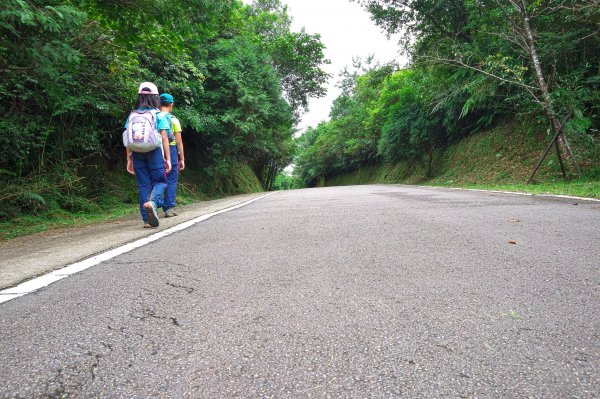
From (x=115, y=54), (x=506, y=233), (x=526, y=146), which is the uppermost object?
(x=115, y=54)

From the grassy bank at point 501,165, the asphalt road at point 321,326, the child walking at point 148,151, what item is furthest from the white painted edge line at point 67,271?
the grassy bank at point 501,165

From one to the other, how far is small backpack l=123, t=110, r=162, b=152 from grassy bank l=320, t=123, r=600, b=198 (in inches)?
348

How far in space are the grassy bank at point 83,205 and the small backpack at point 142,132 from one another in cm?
252

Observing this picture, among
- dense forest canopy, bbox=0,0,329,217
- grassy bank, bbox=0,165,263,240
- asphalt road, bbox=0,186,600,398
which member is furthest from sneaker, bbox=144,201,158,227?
grassy bank, bbox=0,165,263,240

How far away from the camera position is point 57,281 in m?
2.40

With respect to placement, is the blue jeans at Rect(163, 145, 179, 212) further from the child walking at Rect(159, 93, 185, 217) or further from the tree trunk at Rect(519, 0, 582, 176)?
the tree trunk at Rect(519, 0, 582, 176)

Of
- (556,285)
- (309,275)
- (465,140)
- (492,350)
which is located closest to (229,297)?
(309,275)

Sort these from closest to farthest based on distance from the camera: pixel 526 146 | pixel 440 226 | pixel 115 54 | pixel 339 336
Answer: pixel 339 336 → pixel 440 226 → pixel 115 54 → pixel 526 146

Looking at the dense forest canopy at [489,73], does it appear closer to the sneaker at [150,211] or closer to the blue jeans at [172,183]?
the blue jeans at [172,183]

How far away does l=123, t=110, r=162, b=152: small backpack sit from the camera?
4691 mm

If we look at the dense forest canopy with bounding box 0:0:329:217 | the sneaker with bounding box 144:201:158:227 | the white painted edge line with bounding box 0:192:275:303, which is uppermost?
the dense forest canopy with bounding box 0:0:329:217

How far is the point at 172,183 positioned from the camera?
6098 millimetres

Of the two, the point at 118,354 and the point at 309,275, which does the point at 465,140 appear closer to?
the point at 309,275

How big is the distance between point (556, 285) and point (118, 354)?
2.26 metres
